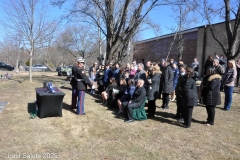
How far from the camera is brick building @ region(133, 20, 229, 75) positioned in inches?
960

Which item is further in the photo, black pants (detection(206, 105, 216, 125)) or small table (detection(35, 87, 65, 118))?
small table (detection(35, 87, 65, 118))

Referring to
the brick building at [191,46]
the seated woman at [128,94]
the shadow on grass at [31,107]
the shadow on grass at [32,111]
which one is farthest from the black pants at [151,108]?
the brick building at [191,46]

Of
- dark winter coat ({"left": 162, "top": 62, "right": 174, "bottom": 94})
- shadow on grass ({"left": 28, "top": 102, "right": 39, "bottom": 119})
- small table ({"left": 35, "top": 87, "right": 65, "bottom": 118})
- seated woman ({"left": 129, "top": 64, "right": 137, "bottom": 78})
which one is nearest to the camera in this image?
small table ({"left": 35, "top": 87, "right": 65, "bottom": 118})

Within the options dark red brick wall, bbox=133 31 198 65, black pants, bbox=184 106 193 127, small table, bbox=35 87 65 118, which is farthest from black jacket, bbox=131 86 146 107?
dark red brick wall, bbox=133 31 198 65

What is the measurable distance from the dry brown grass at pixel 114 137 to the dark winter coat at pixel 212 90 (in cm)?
68

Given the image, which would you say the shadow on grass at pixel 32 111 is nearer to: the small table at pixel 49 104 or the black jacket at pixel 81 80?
the small table at pixel 49 104

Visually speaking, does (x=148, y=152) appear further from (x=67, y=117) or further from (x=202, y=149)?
(x=67, y=117)

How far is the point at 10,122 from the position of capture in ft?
18.7

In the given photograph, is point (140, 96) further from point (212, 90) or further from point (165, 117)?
point (212, 90)

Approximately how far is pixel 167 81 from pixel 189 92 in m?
1.61

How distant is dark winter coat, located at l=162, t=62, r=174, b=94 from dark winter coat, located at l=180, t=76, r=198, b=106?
1.32 meters

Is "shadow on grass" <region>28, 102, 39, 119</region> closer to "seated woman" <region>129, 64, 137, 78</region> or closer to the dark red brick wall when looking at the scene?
"seated woman" <region>129, 64, 137, 78</region>

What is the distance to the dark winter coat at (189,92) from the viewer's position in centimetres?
543

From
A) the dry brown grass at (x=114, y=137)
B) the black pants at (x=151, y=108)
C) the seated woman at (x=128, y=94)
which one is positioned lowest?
the dry brown grass at (x=114, y=137)
